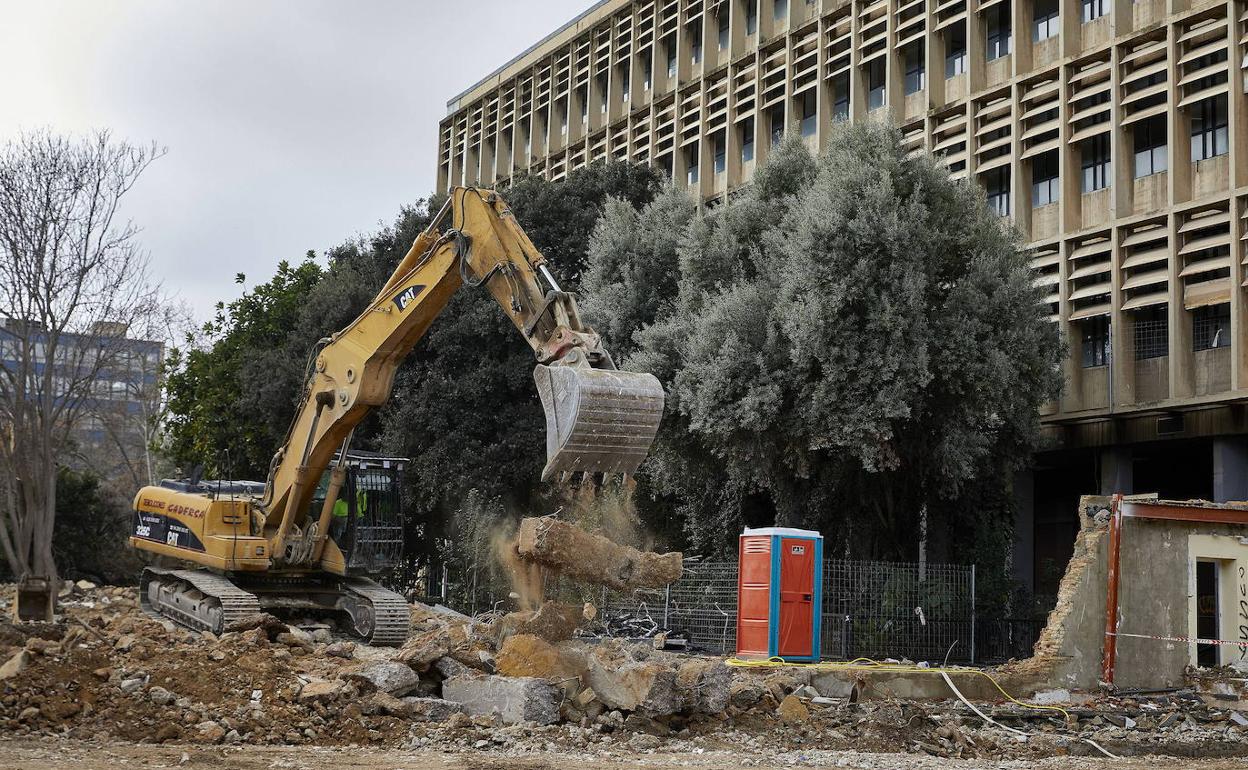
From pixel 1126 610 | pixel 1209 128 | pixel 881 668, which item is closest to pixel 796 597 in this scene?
pixel 881 668

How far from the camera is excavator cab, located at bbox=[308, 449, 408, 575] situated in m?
21.3

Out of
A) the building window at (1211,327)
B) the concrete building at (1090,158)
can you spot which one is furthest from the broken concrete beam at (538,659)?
the building window at (1211,327)

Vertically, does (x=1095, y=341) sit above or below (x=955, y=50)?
below

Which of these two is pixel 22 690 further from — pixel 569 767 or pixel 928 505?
pixel 928 505

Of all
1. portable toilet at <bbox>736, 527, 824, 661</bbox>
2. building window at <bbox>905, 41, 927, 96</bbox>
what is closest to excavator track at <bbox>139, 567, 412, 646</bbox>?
portable toilet at <bbox>736, 527, 824, 661</bbox>

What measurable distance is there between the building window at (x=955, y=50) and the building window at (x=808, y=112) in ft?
15.4

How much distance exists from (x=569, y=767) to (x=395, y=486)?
1121 cm

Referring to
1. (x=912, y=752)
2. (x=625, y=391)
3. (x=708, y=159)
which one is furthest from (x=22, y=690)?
(x=708, y=159)

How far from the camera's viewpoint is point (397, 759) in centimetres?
1198

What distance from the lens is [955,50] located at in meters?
33.7

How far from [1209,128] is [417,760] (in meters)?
22.6

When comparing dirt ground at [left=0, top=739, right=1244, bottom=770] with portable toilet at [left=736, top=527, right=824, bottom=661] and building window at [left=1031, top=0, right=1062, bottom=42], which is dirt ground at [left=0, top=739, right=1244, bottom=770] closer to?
portable toilet at [left=736, top=527, right=824, bottom=661]

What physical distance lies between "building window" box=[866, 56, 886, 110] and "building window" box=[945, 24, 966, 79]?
216 cm

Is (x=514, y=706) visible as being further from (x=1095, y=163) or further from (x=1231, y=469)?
(x=1095, y=163)
